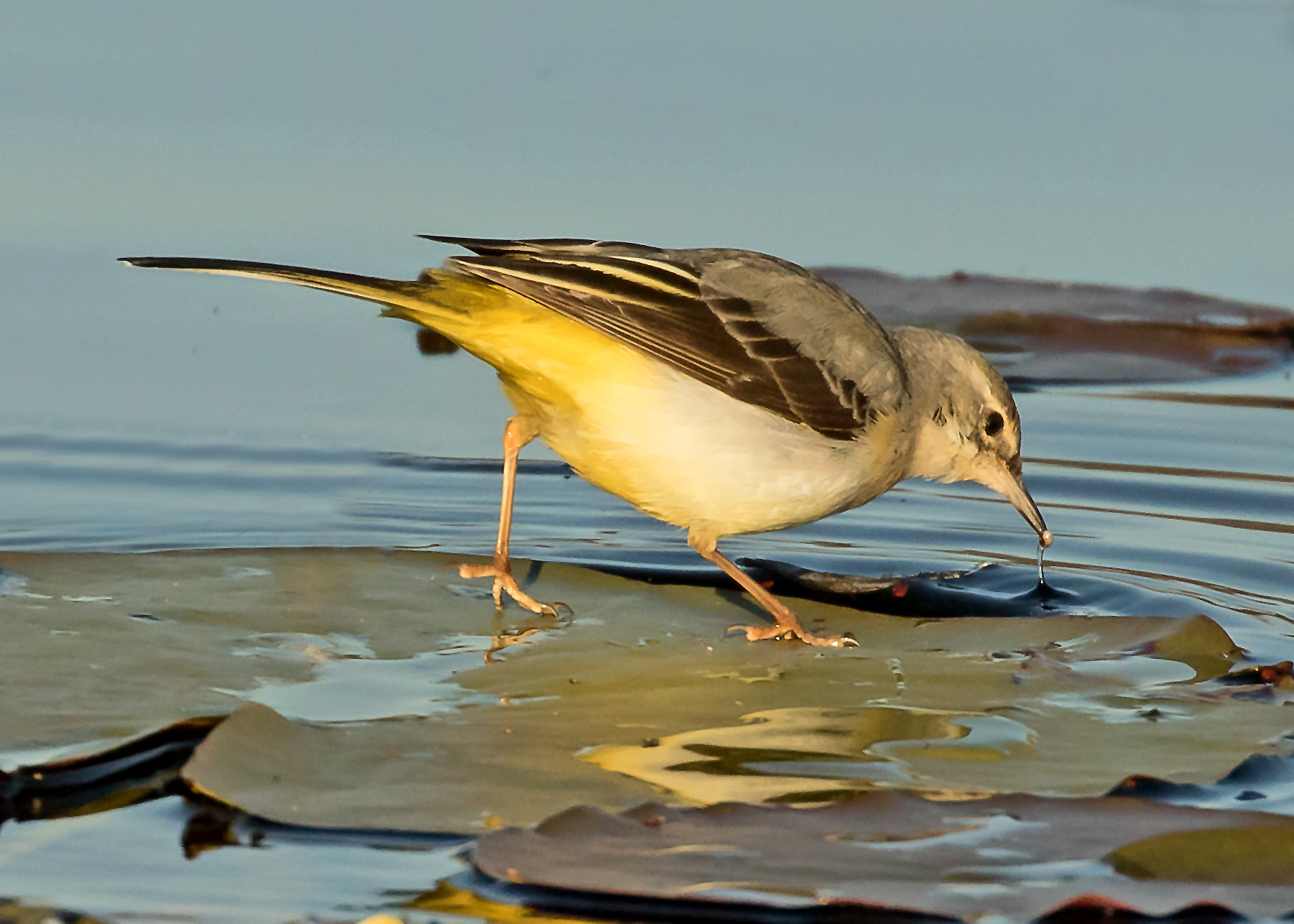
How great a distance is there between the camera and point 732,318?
706 cm

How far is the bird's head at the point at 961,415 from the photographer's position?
762 cm

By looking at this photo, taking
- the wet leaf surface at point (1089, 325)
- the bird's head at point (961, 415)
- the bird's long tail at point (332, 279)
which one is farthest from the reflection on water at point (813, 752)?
the wet leaf surface at point (1089, 325)

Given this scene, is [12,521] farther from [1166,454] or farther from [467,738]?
[1166,454]

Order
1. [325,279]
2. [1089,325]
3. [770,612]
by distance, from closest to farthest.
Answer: [325,279]
[770,612]
[1089,325]

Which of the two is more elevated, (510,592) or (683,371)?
(683,371)

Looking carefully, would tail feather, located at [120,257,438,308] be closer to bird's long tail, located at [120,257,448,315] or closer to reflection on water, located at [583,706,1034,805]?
bird's long tail, located at [120,257,448,315]

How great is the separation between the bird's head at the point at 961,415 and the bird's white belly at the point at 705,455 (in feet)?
1.82

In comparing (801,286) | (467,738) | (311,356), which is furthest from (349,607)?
(311,356)

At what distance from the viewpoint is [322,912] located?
4426mm

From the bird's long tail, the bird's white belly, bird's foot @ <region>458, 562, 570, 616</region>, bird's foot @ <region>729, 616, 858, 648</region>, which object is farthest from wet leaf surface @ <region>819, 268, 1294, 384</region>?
the bird's long tail

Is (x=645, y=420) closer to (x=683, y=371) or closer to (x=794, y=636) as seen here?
(x=683, y=371)

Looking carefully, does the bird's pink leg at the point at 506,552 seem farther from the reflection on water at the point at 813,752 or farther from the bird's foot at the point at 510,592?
the reflection on water at the point at 813,752

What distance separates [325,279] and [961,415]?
258 cm

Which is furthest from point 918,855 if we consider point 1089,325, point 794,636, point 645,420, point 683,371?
point 1089,325
